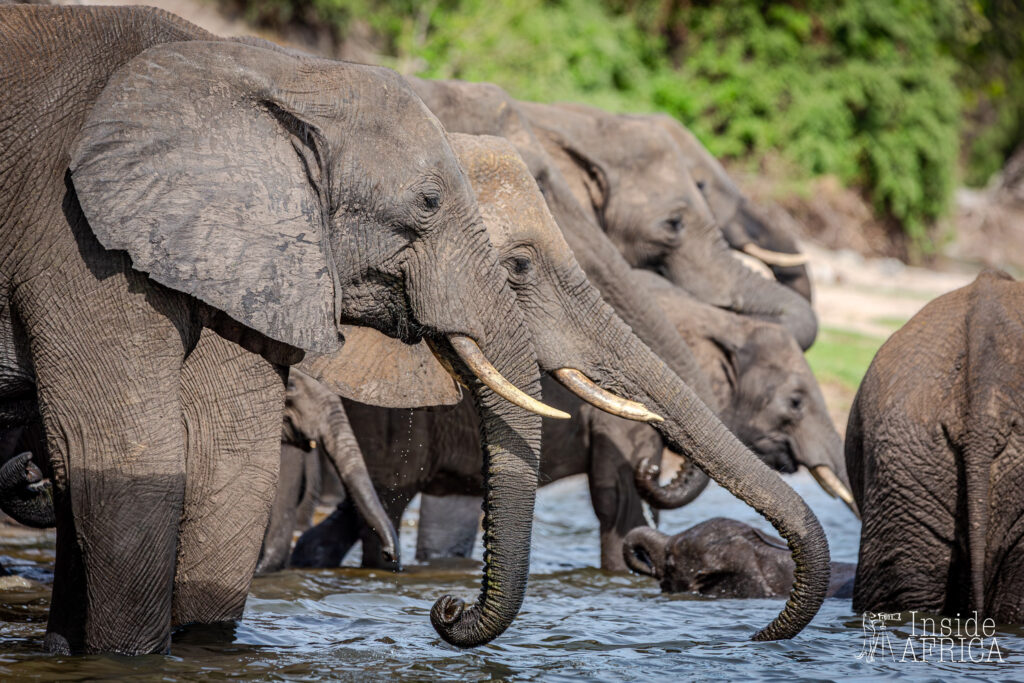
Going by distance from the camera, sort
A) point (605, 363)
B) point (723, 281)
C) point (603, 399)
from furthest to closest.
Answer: point (723, 281), point (605, 363), point (603, 399)

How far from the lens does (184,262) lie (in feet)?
13.4

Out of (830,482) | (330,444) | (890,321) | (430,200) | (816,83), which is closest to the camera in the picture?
(430,200)

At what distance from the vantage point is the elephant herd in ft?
13.5

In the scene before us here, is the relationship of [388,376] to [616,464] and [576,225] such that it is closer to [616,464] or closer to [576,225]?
[576,225]

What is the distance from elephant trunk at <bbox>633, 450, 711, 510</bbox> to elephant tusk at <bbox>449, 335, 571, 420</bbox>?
2.51 metres

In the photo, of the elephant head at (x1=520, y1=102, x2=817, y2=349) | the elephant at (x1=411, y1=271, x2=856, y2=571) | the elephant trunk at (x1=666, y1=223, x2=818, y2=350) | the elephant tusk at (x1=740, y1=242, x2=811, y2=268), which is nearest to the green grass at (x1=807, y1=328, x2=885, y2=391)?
the elephant tusk at (x1=740, y1=242, x2=811, y2=268)

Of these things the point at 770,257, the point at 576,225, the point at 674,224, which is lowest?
the point at 576,225

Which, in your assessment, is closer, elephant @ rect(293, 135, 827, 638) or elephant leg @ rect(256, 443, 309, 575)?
elephant @ rect(293, 135, 827, 638)

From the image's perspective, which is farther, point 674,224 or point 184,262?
point 674,224

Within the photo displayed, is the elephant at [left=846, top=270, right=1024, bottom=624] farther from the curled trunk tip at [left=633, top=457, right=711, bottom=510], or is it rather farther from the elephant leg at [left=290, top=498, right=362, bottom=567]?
the elephant leg at [left=290, top=498, right=362, bottom=567]

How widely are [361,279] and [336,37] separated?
55.9 ft

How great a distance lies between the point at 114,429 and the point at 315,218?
831 millimetres

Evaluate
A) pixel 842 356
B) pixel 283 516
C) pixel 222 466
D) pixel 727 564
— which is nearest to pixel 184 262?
pixel 222 466

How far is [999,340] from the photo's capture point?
5398 millimetres
